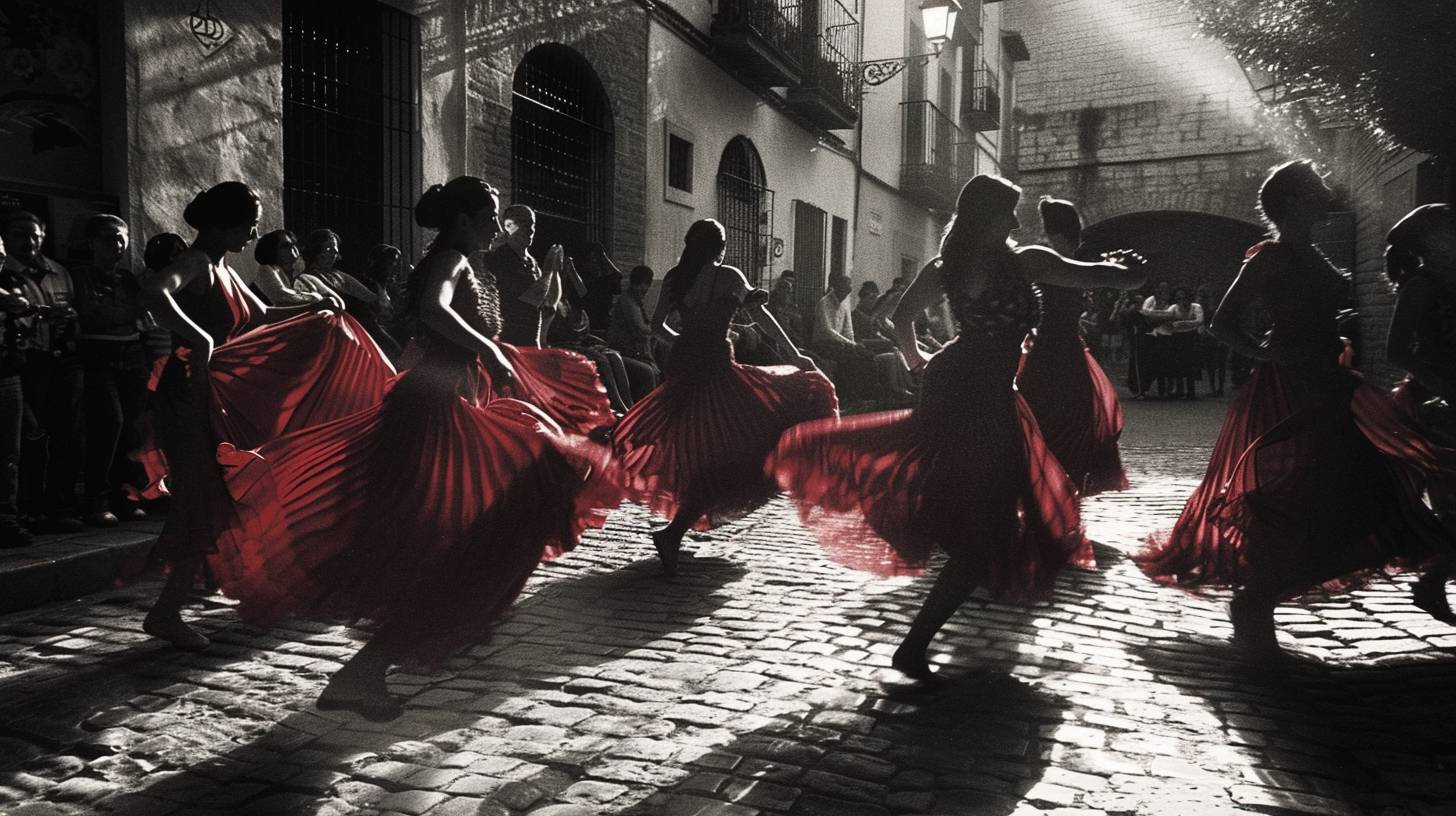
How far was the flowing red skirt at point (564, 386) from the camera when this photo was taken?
5.03 meters

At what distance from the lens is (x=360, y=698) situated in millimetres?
3361

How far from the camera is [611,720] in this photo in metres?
3.55

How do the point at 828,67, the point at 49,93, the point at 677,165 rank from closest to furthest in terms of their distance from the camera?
the point at 49,93, the point at 677,165, the point at 828,67

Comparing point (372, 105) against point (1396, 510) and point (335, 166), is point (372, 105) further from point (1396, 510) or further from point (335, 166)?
point (1396, 510)

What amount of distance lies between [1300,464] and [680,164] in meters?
11.8

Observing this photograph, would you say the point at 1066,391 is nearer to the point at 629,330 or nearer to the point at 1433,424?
the point at 1433,424

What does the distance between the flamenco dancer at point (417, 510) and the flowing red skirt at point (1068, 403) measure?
343 cm

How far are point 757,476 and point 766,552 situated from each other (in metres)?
0.66

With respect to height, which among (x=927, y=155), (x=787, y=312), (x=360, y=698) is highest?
(x=927, y=155)

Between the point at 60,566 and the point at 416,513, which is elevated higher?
the point at 416,513

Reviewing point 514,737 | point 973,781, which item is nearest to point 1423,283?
point 973,781

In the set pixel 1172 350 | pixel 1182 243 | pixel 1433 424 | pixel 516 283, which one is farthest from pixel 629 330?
pixel 1182 243

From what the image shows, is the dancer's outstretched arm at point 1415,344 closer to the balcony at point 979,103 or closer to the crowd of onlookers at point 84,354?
the crowd of onlookers at point 84,354

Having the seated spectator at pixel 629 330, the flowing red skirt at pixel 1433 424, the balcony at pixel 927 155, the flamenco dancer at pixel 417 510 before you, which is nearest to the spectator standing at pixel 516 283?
the seated spectator at pixel 629 330
